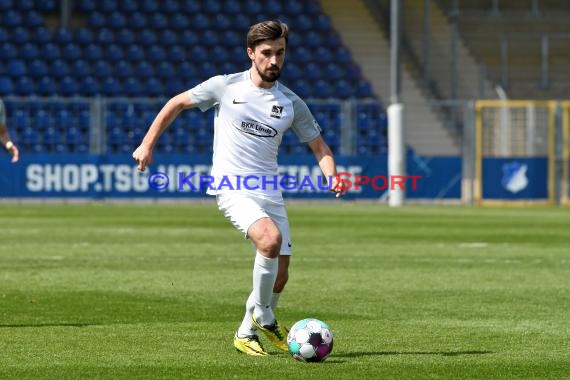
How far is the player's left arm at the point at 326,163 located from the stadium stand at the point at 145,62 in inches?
944

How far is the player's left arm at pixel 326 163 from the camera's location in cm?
892

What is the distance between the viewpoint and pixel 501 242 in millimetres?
20375

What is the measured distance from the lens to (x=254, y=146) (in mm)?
8820

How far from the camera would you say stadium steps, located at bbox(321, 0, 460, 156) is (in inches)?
1495

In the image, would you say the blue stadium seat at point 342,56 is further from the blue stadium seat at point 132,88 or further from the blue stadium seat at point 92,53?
the blue stadium seat at point 92,53

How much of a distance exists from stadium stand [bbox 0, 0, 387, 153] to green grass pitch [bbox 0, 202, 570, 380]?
955cm

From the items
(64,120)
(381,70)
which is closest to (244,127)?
(64,120)

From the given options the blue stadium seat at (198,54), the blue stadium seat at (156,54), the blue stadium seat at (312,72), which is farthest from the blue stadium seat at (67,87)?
the blue stadium seat at (312,72)

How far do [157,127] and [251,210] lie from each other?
82 cm

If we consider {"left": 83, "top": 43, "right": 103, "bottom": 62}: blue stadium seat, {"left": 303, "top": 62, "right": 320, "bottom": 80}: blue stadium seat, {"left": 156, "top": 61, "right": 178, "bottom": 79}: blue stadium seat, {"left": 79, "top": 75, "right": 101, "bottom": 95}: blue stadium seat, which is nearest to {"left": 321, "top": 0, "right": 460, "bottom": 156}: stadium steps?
{"left": 303, "top": 62, "right": 320, "bottom": 80}: blue stadium seat

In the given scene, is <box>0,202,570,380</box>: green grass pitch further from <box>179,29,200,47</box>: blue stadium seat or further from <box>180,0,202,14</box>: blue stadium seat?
<box>180,0,202,14</box>: blue stadium seat

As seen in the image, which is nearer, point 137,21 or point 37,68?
point 37,68

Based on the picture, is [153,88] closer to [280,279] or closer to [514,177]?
[514,177]

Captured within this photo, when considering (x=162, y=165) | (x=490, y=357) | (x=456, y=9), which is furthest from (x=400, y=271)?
(x=456, y=9)
